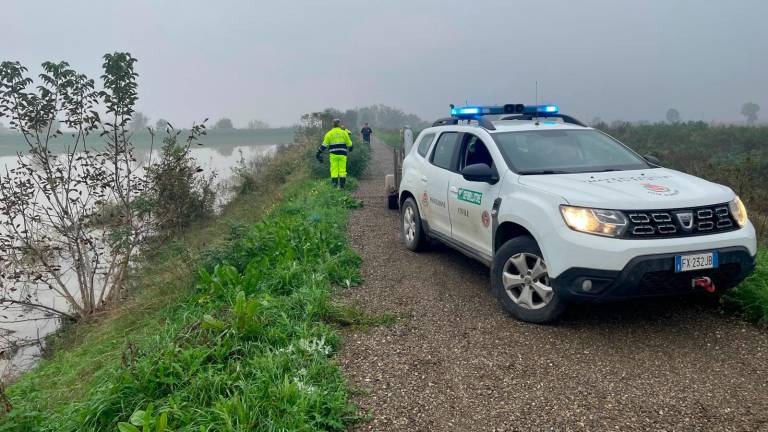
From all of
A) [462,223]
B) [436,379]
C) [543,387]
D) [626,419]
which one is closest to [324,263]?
[462,223]

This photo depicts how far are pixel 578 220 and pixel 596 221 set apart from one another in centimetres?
12

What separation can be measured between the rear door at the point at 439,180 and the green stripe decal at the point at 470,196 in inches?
14.4

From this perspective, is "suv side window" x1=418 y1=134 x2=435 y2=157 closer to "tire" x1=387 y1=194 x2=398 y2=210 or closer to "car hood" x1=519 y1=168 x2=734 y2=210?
"car hood" x1=519 y1=168 x2=734 y2=210

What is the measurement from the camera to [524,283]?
448cm

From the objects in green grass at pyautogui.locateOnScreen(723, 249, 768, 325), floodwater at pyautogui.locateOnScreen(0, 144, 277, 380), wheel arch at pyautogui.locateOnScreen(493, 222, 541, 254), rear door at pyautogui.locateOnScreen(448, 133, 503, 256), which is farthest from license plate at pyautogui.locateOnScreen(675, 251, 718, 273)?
floodwater at pyautogui.locateOnScreen(0, 144, 277, 380)

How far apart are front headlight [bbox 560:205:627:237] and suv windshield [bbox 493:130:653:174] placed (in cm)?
91

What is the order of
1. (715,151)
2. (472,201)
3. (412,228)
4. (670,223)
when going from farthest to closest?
1. (715,151)
2. (412,228)
3. (472,201)
4. (670,223)

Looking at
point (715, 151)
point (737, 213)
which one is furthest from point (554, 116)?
point (715, 151)

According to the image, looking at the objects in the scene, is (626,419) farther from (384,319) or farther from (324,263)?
(324,263)

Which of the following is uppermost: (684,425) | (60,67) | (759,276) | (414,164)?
(60,67)

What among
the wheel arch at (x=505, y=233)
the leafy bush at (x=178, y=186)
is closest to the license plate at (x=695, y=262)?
the wheel arch at (x=505, y=233)

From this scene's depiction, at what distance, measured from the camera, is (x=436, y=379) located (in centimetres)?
364

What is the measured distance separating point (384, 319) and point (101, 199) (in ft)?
20.8

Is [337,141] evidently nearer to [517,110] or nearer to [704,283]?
[517,110]
